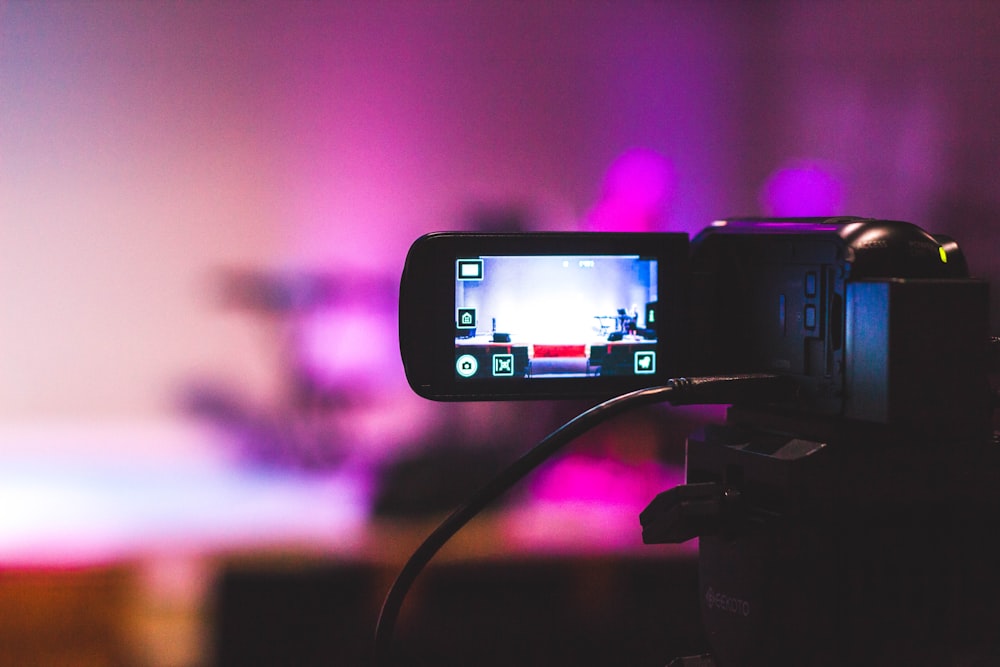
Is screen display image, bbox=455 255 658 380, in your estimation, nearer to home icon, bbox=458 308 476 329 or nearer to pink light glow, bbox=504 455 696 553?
home icon, bbox=458 308 476 329

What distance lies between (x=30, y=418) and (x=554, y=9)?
52.2 inches

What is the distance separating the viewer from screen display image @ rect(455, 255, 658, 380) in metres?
0.98

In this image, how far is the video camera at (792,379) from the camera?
0.85m

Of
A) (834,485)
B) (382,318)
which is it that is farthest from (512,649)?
(834,485)

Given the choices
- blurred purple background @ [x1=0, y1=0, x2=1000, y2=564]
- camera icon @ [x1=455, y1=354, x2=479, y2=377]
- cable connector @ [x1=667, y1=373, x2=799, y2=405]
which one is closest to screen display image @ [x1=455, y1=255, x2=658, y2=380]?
camera icon @ [x1=455, y1=354, x2=479, y2=377]

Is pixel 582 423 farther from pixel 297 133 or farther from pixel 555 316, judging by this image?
pixel 297 133

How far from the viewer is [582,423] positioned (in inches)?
35.0

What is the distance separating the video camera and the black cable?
2 centimetres

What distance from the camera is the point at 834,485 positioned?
2.88ft

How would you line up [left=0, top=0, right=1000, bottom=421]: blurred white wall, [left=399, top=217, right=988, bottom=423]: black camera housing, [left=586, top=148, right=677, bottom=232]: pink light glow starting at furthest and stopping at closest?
[left=586, top=148, right=677, bottom=232]: pink light glow
[left=0, top=0, right=1000, bottom=421]: blurred white wall
[left=399, top=217, right=988, bottom=423]: black camera housing

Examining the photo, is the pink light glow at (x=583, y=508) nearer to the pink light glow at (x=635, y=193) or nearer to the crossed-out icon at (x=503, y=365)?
the pink light glow at (x=635, y=193)

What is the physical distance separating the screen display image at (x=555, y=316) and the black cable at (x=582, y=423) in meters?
0.10

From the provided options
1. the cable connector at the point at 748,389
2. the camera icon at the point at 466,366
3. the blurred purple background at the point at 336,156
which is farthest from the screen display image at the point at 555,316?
the blurred purple background at the point at 336,156

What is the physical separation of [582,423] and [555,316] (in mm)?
162
